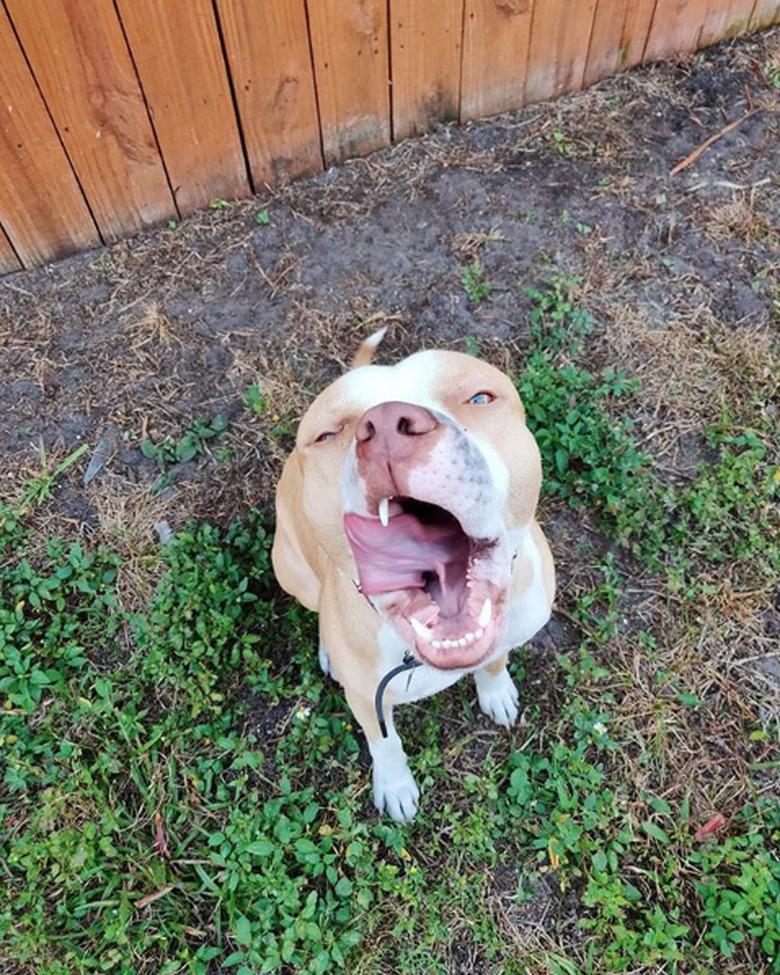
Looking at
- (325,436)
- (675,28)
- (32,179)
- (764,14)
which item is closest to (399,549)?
(325,436)

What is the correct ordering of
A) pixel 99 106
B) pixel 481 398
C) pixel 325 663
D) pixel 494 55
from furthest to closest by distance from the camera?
pixel 494 55, pixel 99 106, pixel 325 663, pixel 481 398

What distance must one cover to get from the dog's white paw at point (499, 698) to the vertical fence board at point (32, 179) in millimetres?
2813

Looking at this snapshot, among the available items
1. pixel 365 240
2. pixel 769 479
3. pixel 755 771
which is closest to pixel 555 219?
pixel 365 240

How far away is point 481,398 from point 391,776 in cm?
142

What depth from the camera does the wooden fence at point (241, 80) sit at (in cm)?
340

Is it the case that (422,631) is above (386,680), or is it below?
above

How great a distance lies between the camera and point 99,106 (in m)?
3.56

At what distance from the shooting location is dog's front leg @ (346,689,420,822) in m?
2.75

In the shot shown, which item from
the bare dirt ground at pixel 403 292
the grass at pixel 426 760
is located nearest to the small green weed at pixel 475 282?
the bare dirt ground at pixel 403 292

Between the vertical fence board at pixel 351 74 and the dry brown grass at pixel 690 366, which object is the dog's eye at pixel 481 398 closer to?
the dry brown grass at pixel 690 366

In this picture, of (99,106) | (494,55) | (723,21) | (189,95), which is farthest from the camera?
(723,21)

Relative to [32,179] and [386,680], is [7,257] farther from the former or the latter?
[386,680]

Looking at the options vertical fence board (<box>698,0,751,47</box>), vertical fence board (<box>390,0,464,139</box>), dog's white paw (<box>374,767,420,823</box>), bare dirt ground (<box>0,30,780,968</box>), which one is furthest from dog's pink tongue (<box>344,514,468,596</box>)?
vertical fence board (<box>698,0,751,47</box>)

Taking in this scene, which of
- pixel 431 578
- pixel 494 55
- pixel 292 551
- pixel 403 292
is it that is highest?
pixel 431 578
